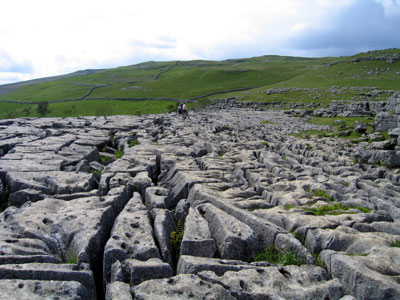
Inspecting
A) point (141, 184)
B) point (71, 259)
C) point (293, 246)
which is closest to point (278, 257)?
point (293, 246)

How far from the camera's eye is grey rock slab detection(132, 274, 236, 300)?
647cm

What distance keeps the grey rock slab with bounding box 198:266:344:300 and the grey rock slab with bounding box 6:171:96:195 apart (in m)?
8.58

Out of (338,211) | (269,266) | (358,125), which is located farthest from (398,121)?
(269,266)

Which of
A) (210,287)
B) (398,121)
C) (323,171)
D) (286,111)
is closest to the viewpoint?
(210,287)

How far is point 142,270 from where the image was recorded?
7480 millimetres

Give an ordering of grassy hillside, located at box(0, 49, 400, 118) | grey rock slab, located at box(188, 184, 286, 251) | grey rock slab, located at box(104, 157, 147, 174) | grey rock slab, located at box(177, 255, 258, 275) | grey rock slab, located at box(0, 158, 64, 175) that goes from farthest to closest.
Result: 1. grassy hillside, located at box(0, 49, 400, 118)
2. grey rock slab, located at box(104, 157, 147, 174)
3. grey rock slab, located at box(0, 158, 64, 175)
4. grey rock slab, located at box(188, 184, 286, 251)
5. grey rock slab, located at box(177, 255, 258, 275)

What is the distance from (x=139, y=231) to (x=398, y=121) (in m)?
32.7

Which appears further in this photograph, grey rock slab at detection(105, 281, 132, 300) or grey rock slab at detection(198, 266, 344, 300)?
grey rock slab at detection(198, 266, 344, 300)

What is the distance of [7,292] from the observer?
6250 millimetres

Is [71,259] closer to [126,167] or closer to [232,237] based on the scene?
[232,237]

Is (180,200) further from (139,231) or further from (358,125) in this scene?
(358,125)

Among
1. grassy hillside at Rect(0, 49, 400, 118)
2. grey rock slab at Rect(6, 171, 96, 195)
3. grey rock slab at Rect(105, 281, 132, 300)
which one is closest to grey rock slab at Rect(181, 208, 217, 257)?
grey rock slab at Rect(105, 281, 132, 300)

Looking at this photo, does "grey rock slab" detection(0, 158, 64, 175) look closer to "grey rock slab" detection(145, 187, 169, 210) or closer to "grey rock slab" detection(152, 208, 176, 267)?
"grey rock slab" detection(145, 187, 169, 210)

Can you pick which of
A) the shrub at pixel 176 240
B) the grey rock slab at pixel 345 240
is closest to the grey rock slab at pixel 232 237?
the shrub at pixel 176 240
